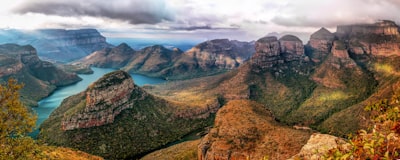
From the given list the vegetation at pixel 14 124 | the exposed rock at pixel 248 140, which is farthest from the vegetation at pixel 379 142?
the exposed rock at pixel 248 140

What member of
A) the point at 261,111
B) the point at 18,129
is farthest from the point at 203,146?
the point at 18,129

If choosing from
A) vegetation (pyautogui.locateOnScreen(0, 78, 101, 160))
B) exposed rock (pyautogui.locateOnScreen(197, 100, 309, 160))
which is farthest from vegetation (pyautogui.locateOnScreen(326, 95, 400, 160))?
exposed rock (pyautogui.locateOnScreen(197, 100, 309, 160))

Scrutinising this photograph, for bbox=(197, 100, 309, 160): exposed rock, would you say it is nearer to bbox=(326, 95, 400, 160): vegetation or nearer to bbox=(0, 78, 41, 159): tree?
bbox=(326, 95, 400, 160): vegetation

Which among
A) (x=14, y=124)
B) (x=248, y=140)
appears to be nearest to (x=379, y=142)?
(x=14, y=124)

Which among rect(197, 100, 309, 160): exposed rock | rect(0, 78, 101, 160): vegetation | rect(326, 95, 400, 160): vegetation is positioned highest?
rect(326, 95, 400, 160): vegetation

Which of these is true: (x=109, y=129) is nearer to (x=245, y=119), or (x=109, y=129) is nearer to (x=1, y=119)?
(x=245, y=119)

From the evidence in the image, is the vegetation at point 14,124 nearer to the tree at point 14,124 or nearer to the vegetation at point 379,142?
the tree at point 14,124
